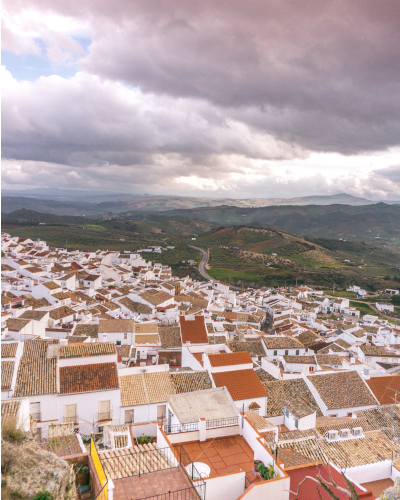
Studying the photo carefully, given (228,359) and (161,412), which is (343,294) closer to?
(228,359)

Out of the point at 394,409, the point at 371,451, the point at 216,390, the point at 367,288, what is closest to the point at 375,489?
the point at 371,451

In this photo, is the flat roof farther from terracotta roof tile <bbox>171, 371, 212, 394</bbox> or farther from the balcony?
terracotta roof tile <bbox>171, 371, 212, 394</bbox>

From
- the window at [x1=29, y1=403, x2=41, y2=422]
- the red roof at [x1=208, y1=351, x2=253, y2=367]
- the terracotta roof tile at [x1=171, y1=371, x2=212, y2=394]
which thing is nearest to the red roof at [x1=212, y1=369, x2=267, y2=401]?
the red roof at [x1=208, y1=351, x2=253, y2=367]


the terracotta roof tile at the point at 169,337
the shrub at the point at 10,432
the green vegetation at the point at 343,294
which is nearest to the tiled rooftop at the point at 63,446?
the shrub at the point at 10,432

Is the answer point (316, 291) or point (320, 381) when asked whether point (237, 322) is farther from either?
point (316, 291)

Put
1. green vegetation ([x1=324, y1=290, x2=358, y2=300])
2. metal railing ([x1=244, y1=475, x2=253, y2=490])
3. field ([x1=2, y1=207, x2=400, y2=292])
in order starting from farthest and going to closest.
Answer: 1. field ([x1=2, y1=207, x2=400, y2=292])
2. green vegetation ([x1=324, y1=290, x2=358, y2=300])
3. metal railing ([x1=244, y1=475, x2=253, y2=490])

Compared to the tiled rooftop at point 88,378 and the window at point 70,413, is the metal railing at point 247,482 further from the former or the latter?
the window at point 70,413
